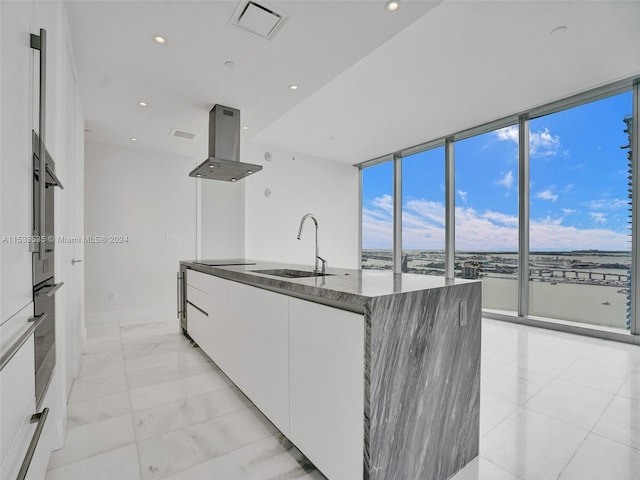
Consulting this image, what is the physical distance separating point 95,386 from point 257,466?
5.39 ft

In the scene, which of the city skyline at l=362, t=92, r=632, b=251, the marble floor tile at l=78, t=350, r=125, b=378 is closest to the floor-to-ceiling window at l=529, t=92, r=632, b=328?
the city skyline at l=362, t=92, r=632, b=251

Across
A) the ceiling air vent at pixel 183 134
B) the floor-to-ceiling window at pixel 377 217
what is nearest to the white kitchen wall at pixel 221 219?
the ceiling air vent at pixel 183 134

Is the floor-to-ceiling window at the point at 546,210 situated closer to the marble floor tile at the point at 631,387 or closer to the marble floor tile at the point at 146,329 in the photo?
the marble floor tile at the point at 631,387

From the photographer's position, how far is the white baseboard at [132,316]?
4.37 meters

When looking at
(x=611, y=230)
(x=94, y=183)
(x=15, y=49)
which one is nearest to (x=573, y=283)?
(x=611, y=230)

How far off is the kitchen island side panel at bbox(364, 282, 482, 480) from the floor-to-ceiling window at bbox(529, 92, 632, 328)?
129 inches

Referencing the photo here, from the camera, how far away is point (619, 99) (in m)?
3.53

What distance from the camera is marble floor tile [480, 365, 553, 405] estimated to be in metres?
2.21

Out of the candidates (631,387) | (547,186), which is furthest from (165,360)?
(547,186)

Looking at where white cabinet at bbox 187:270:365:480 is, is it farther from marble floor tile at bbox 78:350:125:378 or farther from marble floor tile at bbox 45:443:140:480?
marble floor tile at bbox 78:350:125:378

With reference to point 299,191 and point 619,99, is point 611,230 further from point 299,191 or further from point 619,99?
point 299,191

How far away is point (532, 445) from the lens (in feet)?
5.43

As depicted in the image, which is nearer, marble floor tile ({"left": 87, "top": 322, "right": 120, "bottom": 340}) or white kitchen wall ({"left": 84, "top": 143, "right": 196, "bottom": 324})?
marble floor tile ({"left": 87, "top": 322, "right": 120, "bottom": 340})

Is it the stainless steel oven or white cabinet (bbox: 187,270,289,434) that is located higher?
the stainless steel oven
